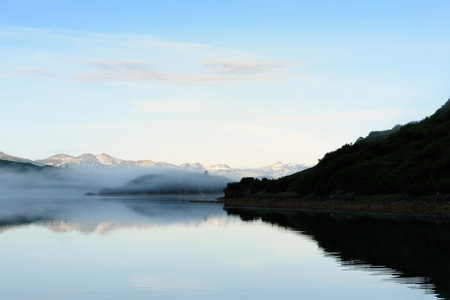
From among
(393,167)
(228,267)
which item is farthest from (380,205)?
(228,267)

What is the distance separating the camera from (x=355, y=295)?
24.7 m

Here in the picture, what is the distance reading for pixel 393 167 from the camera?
149 metres

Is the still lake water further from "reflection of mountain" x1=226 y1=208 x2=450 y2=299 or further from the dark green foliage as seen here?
the dark green foliage

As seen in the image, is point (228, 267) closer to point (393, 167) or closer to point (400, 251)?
point (400, 251)

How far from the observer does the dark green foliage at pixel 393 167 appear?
11906cm

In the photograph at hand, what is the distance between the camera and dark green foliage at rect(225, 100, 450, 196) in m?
119

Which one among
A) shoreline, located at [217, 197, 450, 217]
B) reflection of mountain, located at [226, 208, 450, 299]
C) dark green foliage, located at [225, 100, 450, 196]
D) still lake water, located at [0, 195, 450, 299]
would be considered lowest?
Answer: still lake water, located at [0, 195, 450, 299]

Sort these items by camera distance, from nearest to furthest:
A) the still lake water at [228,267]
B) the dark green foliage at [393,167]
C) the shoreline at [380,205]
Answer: the still lake water at [228,267], the shoreline at [380,205], the dark green foliage at [393,167]

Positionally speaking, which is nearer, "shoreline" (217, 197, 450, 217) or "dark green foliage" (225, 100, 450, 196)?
"shoreline" (217, 197, 450, 217)

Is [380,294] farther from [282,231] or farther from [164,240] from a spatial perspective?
[282,231]

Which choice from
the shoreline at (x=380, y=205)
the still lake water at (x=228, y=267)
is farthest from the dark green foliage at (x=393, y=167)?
the still lake water at (x=228, y=267)

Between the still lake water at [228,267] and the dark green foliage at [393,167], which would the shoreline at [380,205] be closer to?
the dark green foliage at [393,167]

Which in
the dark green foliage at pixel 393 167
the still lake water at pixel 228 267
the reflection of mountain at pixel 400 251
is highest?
the dark green foliage at pixel 393 167

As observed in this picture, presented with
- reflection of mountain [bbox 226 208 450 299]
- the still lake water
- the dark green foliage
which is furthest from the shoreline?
the still lake water
